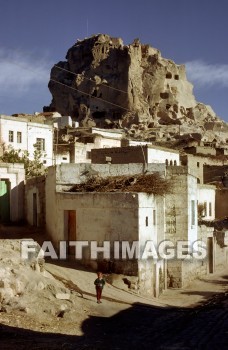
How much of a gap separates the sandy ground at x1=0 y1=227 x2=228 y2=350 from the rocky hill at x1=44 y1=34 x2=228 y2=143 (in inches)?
2062

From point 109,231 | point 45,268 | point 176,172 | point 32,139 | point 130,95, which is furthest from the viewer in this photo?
point 130,95

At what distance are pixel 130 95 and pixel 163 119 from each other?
6.79 m

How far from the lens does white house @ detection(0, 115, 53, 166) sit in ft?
126

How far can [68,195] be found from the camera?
2005cm

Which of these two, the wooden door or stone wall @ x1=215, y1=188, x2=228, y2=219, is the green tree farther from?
stone wall @ x1=215, y1=188, x2=228, y2=219

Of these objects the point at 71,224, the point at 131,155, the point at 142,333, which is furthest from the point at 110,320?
the point at 131,155

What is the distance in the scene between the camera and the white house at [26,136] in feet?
126

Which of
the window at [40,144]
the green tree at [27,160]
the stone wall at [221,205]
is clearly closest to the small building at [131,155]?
the green tree at [27,160]

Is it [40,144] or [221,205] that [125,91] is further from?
[221,205]

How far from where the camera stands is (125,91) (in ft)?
250

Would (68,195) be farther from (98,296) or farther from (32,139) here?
(32,139)

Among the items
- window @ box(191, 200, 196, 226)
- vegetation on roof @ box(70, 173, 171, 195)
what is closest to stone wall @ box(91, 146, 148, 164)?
window @ box(191, 200, 196, 226)

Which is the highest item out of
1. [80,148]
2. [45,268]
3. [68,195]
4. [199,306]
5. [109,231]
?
[80,148]

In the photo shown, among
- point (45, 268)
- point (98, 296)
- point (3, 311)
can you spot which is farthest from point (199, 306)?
point (3, 311)
